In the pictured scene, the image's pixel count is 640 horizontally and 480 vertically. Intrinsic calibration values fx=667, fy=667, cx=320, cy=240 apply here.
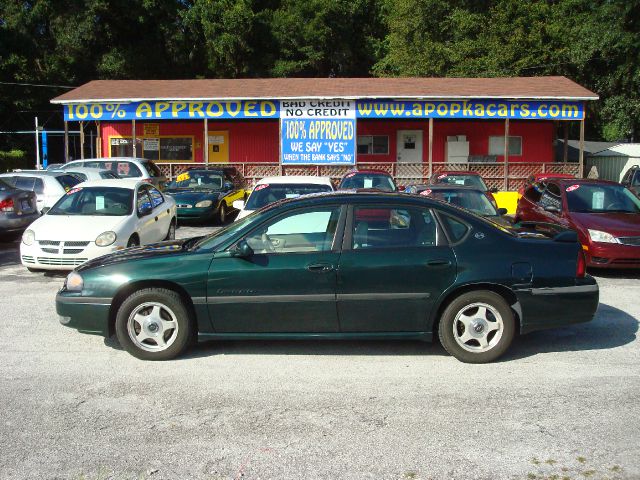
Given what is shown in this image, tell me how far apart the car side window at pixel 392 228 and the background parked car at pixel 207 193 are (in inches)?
433

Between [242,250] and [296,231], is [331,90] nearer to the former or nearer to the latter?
[296,231]

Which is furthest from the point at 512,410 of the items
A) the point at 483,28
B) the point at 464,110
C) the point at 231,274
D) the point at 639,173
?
the point at 483,28

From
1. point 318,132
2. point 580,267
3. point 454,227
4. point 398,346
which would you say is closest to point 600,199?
point 580,267

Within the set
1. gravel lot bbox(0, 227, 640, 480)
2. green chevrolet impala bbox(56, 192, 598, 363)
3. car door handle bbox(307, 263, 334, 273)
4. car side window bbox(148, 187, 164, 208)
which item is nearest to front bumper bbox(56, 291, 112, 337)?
green chevrolet impala bbox(56, 192, 598, 363)

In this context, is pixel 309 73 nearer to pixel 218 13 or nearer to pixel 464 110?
pixel 218 13

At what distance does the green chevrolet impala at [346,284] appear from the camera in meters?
5.86

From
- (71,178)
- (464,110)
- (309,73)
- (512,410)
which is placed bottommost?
(512,410)

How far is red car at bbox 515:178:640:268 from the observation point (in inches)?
392

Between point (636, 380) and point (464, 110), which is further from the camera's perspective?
point (464, 110)

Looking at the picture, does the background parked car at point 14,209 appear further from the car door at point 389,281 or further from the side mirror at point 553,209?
the side mirror at point 553,209

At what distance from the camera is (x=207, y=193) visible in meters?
17.2

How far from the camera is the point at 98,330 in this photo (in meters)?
6.06

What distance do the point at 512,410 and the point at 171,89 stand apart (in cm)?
2304

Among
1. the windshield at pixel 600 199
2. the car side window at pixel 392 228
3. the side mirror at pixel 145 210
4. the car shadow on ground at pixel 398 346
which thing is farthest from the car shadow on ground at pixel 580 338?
the side mirror at pixel 145 210
